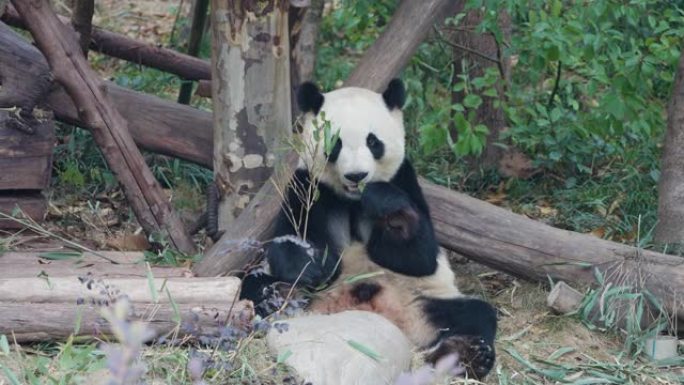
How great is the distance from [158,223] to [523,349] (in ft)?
5.89

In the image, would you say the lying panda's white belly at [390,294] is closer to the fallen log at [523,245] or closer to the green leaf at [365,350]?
the fallen log at [523,245]

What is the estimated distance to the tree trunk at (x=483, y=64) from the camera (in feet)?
20.8

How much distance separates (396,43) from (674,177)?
150 cm

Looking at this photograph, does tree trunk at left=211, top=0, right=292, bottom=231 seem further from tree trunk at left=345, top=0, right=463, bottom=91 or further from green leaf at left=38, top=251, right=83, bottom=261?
green leaf at left=38, top=251, right=83, bottom=261

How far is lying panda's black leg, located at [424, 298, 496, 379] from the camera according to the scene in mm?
3926

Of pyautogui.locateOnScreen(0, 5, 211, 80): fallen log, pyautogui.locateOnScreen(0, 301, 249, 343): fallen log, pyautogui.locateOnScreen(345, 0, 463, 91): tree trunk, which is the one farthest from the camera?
pyautogui.locateOnScreen(0, 5, 211, 80): fallen log

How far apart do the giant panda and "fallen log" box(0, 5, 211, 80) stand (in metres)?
1.87

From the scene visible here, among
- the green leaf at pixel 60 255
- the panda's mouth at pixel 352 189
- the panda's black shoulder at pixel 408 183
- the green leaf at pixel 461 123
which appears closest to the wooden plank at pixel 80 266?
the green leaf at pixel 60 255

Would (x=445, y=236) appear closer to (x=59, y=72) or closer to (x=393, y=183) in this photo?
(x=393, y=183)

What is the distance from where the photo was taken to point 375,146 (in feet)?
13.7

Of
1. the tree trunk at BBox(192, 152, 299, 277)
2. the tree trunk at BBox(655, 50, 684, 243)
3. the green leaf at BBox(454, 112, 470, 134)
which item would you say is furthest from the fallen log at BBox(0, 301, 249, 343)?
the tree trunk at BBox(655, 50, 684, 243)

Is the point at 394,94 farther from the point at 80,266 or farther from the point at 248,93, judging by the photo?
the point at 80,266

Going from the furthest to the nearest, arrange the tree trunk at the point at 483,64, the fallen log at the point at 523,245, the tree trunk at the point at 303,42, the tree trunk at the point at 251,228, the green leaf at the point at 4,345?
1. the tree trunk at the point at 483,64
2. the tree trunk at the point at 303,42
3. the fallen log at the point at 523,245
4. the tree trunk at the point at 251,228
5. the green leaf at the point at 4,345

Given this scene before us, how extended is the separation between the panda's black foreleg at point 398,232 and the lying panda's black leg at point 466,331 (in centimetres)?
18
